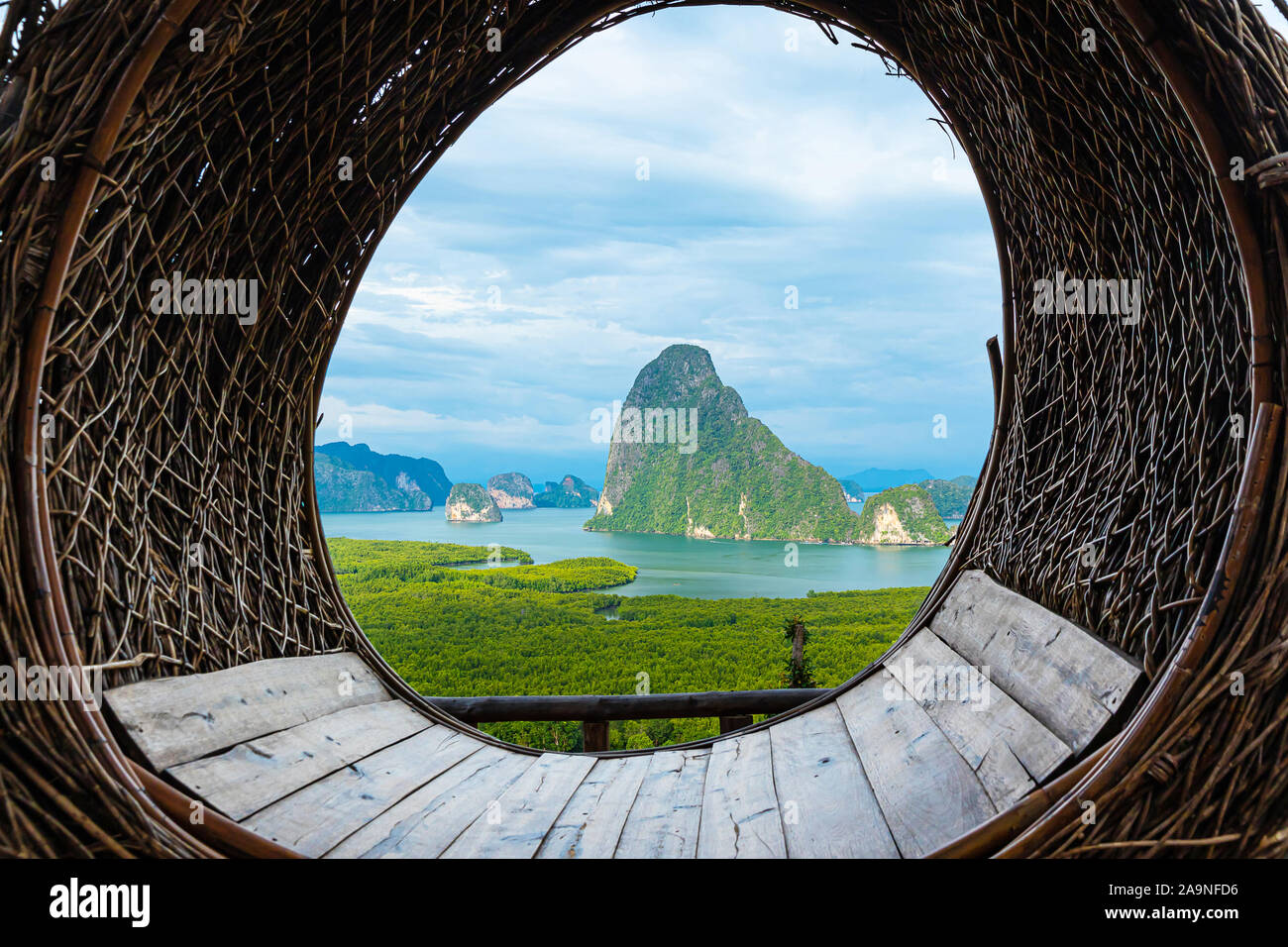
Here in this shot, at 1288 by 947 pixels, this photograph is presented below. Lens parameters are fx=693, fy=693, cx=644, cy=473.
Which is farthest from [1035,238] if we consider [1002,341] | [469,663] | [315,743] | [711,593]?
[711,593]

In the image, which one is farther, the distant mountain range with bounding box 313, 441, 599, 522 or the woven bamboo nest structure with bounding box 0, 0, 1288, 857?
the distant mountain range with bounding box 313, 441, 599, 522

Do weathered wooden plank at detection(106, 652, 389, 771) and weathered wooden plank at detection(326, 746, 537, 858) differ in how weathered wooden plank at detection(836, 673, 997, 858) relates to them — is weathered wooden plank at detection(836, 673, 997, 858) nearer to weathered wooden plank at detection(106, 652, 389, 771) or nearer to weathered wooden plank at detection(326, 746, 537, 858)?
weathered wooden plank at detection(326, 746, 537, 858)

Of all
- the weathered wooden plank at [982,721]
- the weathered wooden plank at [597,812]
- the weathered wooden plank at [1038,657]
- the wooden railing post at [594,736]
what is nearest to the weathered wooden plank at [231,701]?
the weathered wooden plank at [597,812]

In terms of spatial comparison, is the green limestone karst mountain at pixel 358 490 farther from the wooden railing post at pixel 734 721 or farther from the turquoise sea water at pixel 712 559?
the wooden railing post at pixel 734 721

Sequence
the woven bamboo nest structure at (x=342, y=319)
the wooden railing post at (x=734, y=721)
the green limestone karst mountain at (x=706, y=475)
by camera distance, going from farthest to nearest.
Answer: the green limestone karst mountain at (x=706, y=475) → the wooden railing post at (x=734, y=721) → the woven bamboo nest structure at (x=342, y=319)

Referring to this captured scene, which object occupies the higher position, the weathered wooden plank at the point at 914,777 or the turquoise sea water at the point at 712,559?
the weathered wooden plank at the point at 914,777

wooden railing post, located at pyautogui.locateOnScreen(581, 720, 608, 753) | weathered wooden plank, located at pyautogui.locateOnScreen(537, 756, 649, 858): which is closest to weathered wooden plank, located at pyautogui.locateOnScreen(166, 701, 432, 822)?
weathered wooden plank, located at pyautogui.locateOnScreen(537, 756, 649, 858)
